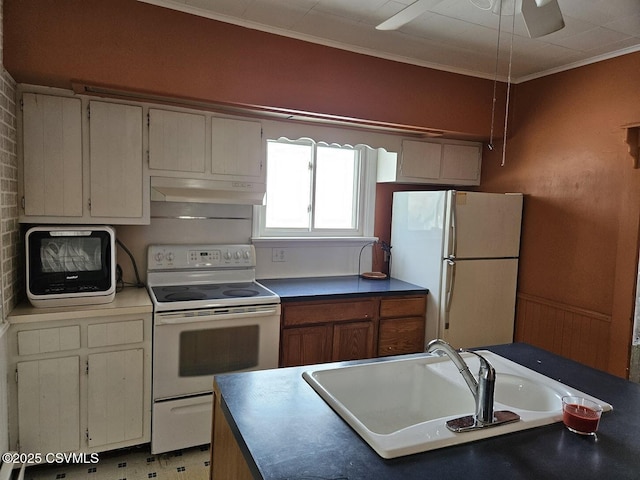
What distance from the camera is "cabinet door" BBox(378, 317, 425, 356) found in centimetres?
322

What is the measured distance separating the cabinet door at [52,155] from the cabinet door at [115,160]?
0.27 feet

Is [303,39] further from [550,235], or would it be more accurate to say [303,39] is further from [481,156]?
[550,235]

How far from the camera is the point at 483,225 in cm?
329

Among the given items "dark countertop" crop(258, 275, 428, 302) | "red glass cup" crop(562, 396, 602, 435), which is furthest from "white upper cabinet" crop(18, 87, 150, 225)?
"red glass cup" crop(562, 396, 602, 435)

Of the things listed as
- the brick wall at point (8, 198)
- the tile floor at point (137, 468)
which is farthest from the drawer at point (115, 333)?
the tile floor at point (137, 468)

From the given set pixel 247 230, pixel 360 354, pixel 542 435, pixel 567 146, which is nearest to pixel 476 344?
pixel 360 354

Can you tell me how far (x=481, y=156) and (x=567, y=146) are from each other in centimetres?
81

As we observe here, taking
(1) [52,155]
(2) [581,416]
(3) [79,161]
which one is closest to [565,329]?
(2) [581,416]

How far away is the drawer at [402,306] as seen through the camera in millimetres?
3208

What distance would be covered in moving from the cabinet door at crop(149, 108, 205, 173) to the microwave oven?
55 cm

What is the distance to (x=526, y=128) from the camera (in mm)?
3465

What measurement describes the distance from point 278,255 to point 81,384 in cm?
161

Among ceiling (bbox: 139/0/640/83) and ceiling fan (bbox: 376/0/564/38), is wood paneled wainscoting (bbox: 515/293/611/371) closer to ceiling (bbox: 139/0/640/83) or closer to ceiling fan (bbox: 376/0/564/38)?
ceiling (bbox: 139/0/640/83)

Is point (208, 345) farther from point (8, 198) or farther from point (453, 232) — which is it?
point (453, 232)
